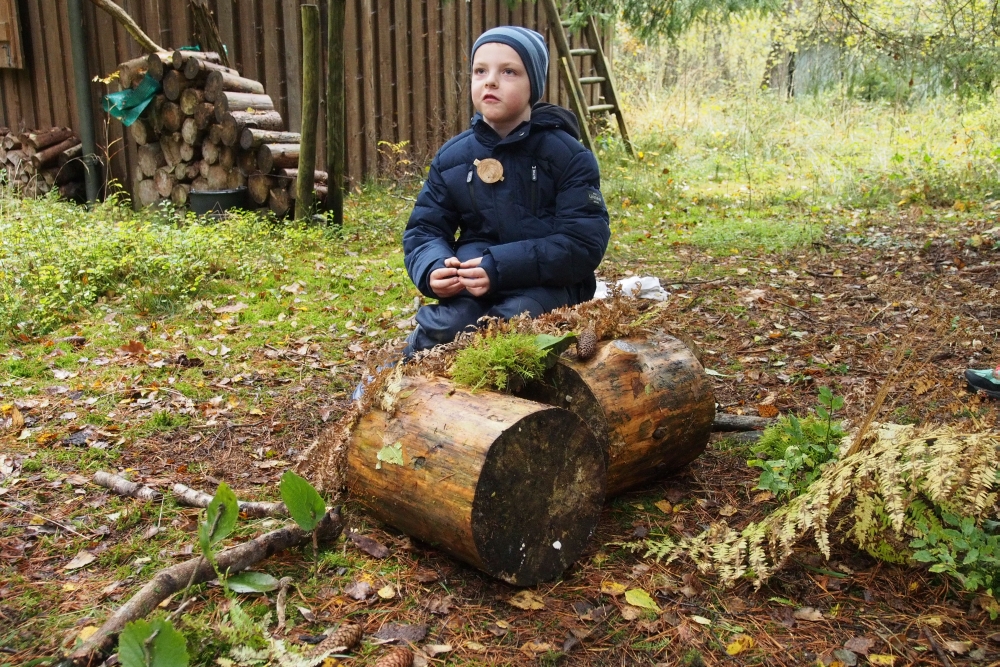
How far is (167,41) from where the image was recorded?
8711 mm

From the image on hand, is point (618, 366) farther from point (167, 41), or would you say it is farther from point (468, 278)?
point (167, 41)

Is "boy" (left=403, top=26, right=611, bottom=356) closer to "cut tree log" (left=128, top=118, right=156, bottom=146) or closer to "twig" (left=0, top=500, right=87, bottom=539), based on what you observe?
"twig" (left=0, top=500, right=87, bottom=539)

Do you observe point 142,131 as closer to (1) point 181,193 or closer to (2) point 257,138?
(1) point 181,193

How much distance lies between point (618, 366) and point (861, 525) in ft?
3.25

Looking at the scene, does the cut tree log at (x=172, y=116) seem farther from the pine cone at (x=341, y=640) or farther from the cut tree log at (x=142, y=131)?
the pine cone at (x=341, y=640)

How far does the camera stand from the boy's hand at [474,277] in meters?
3.48

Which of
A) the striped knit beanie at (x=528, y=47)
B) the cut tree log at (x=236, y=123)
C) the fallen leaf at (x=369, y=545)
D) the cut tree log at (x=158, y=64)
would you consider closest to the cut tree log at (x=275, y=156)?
the cut tree log at (x=236, y=123)

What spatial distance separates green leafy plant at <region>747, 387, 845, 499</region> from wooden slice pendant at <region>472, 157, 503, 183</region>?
5.20ft

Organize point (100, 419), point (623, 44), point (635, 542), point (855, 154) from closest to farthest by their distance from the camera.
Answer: point (635, 542), point (100, 419), point (855, 154), point (623, 44)

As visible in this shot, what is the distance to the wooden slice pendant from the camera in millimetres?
3637

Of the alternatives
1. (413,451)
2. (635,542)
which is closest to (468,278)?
(413,451)

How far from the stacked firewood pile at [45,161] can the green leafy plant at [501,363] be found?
24.1 ft

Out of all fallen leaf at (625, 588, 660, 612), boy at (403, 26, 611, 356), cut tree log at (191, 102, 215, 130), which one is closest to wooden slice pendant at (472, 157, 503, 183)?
boy at (403, 26, 611, 356)

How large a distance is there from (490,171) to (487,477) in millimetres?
1595
